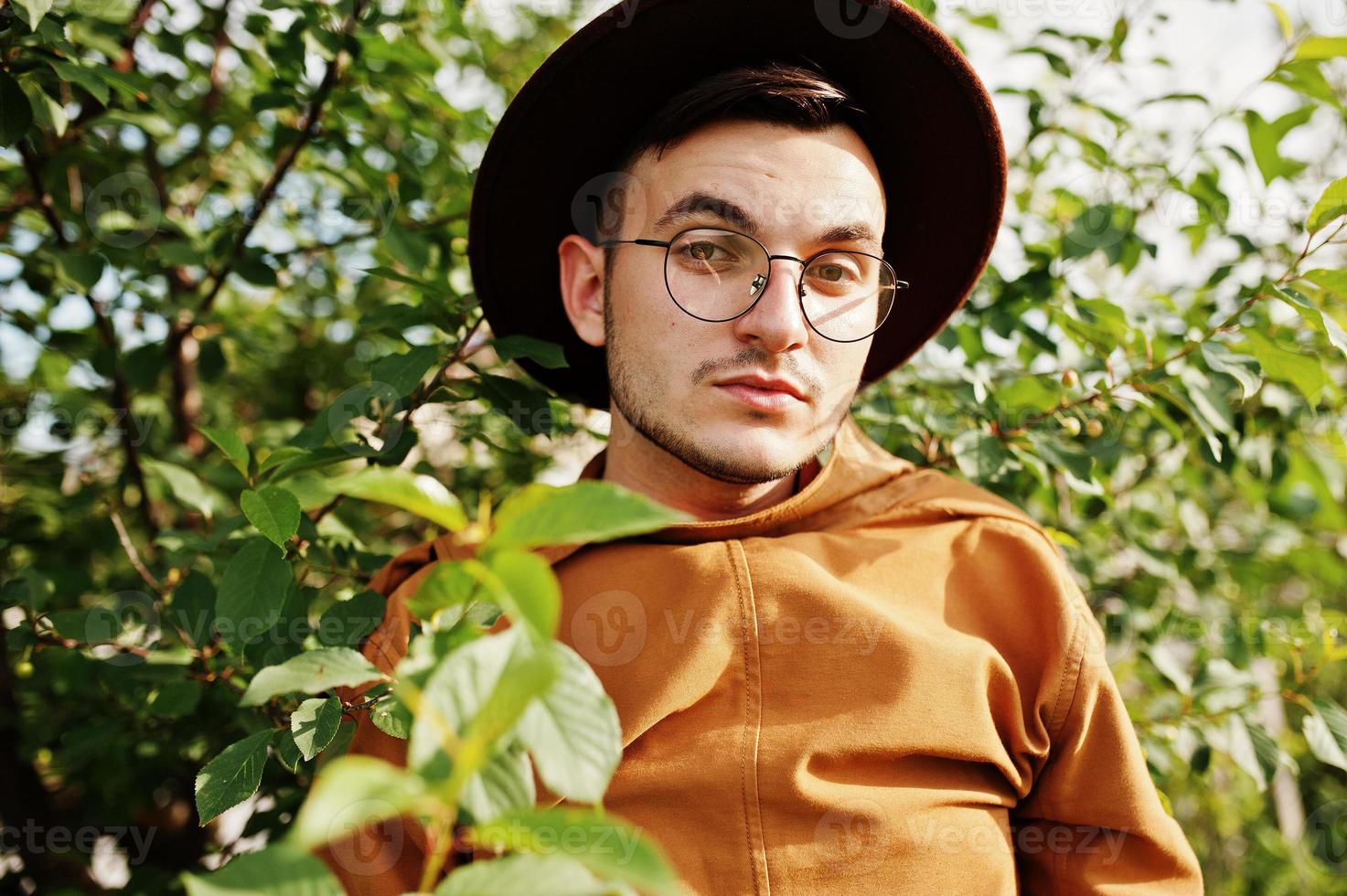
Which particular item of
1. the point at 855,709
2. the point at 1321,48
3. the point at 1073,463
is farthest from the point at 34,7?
the point at 1321,48

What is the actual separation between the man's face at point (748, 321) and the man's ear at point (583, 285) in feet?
0.59

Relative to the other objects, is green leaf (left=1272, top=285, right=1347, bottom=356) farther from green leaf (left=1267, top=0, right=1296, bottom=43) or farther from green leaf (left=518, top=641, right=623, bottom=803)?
green leaf (left=518, top=641, right=623, bottom=803)

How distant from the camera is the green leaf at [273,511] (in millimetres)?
1170

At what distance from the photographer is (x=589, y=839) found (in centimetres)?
59

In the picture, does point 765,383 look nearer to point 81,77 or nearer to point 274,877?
point 274,877

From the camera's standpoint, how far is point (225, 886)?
0.55m

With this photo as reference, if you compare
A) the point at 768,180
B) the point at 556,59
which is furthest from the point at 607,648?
the point at 556,59

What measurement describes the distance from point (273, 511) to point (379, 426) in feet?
1.44

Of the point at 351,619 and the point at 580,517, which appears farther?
the point at 351,619

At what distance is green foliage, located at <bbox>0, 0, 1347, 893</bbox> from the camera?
4.19 ft

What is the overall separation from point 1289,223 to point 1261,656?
3.42ft

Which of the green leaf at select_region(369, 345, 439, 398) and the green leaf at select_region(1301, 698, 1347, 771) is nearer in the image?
the green leaf at select_region(369, 345, 439, 398)

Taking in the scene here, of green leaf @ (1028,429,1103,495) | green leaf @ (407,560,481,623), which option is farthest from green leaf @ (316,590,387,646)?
green leaf @ (1028,429,1103,495)

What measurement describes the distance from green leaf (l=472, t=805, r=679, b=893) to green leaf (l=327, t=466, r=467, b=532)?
0.19 m
